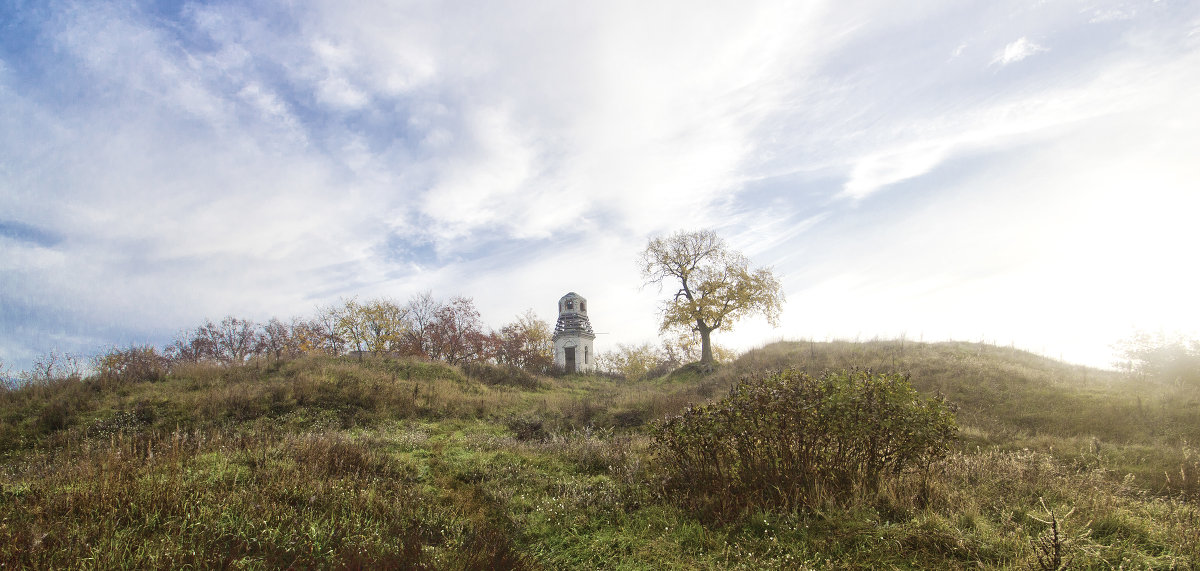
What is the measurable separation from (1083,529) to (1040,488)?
183cm

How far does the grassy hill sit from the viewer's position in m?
4.38

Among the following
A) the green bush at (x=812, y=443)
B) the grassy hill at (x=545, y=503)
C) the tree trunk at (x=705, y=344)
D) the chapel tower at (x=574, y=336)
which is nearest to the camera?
the grassy hill at (x=545, y=503)

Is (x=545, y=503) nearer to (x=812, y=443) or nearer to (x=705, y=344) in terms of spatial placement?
(x=812, y=443)

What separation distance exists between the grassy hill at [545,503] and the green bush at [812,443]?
30 centimetres

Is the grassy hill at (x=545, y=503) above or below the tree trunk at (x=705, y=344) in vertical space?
below

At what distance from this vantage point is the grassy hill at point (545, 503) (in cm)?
438

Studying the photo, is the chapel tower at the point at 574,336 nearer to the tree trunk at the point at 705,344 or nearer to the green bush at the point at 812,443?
the tree trunk at the point at 705,344

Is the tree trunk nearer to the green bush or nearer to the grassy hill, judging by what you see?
the grassy hill

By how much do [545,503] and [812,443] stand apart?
12.0 ft

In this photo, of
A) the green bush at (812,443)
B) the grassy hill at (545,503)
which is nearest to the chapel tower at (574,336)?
the grassy hill at (545,503)

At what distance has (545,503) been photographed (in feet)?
21.6

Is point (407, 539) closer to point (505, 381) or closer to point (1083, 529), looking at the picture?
point (1083, 529)

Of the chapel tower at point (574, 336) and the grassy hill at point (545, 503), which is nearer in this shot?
the grassy hill at point (545, 503)

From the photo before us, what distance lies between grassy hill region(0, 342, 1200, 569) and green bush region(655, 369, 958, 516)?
295 millimetres
